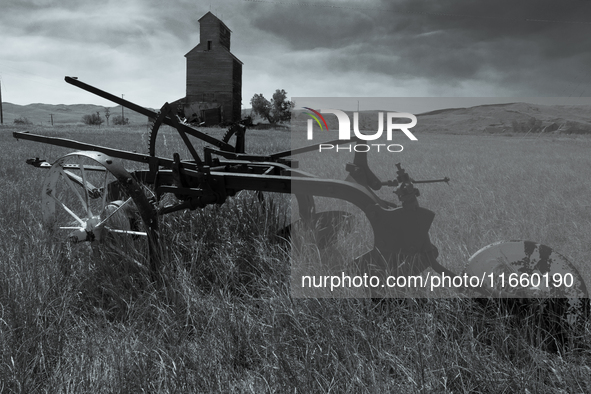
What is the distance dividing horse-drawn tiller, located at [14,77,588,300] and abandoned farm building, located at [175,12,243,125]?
32669mm

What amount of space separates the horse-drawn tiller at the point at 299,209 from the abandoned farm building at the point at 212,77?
3267 cm

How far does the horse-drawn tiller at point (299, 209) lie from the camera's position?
2.36 m

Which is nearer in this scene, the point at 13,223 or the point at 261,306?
the point at 261,306

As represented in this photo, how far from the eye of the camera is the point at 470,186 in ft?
22.6

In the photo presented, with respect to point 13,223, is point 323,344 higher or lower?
lower

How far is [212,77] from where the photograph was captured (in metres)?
36.2

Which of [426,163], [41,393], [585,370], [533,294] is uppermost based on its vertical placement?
[426,163]

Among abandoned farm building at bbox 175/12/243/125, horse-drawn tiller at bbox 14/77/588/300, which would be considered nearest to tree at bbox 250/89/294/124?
abandoned farm building at bbox 175/12/243/125

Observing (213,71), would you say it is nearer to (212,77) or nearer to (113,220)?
(212,77)

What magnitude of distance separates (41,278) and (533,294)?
3.03 metres

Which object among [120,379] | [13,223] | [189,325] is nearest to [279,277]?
[189,325]

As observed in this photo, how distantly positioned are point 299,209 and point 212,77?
34.6 metres

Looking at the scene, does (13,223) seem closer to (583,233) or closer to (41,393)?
(41,393)

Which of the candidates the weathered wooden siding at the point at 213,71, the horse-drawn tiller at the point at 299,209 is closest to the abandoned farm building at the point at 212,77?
the weathered wooden siding at the point at 213,71
